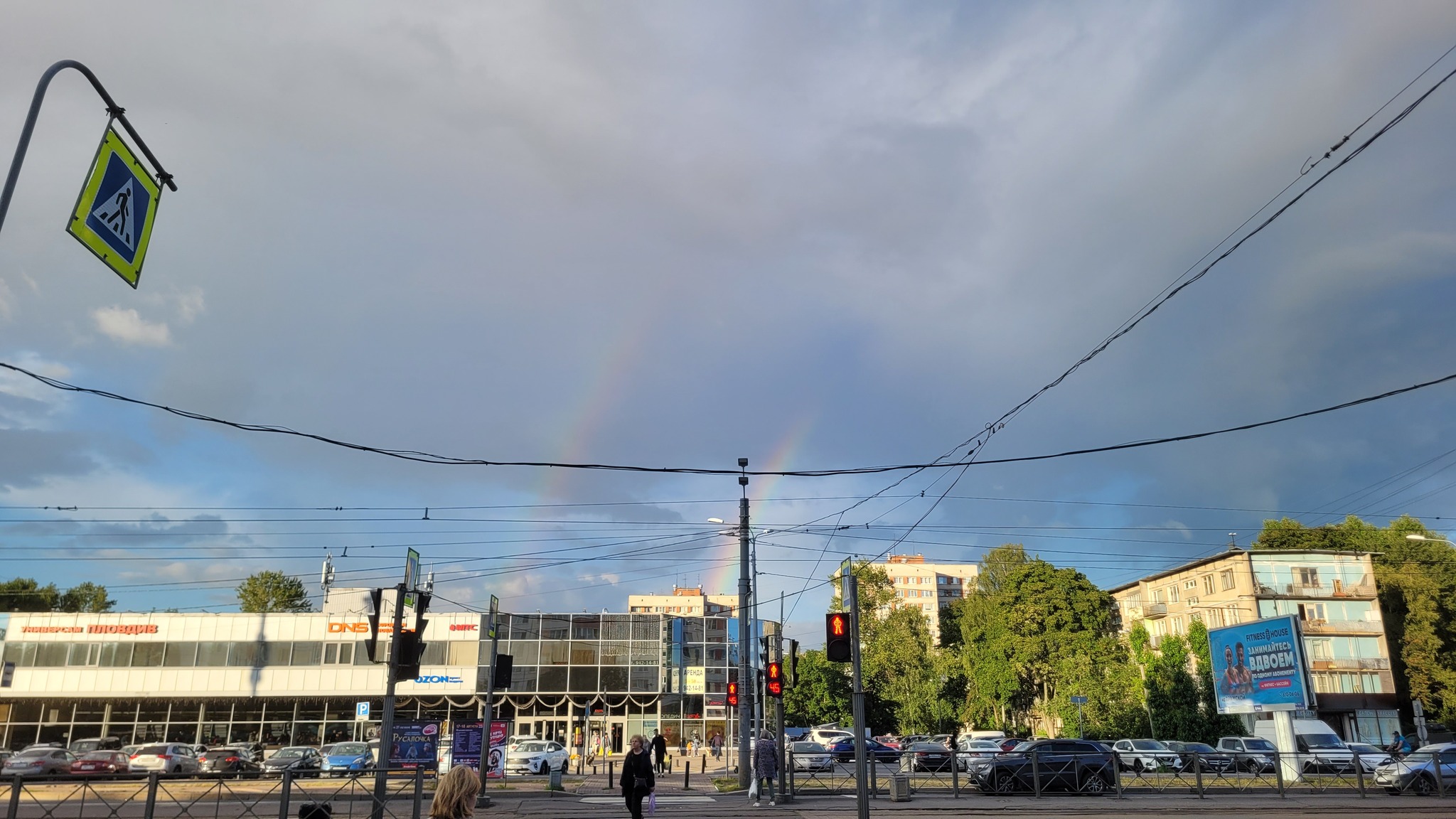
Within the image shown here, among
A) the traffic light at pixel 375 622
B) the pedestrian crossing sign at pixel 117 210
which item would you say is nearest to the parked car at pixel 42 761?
the traffic light at pixel 375 622

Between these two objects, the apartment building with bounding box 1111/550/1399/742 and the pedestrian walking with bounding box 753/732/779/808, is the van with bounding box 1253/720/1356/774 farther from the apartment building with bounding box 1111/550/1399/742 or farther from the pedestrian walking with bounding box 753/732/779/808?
the apartment building with bounding box 1111/550/1399/742

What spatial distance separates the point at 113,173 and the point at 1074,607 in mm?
57164

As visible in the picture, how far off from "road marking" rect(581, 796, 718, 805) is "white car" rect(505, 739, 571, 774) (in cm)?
1188

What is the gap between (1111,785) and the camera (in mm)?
27062

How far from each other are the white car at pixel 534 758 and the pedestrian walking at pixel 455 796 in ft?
110

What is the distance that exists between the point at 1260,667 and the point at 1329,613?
108ft

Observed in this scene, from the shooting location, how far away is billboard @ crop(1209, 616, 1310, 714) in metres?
29.5

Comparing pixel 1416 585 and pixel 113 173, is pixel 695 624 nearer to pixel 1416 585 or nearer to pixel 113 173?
pixel 1416 585

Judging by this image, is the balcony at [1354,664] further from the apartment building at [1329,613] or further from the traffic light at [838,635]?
the traffic light at [838,635]

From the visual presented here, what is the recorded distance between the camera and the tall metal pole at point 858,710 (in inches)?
481

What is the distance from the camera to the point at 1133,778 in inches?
1299

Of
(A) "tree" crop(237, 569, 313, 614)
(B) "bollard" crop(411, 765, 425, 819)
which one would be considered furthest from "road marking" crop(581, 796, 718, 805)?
(A) "tree" crop(237, 569, 313, 614)

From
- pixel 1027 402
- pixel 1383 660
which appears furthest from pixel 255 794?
pixel 1383 660

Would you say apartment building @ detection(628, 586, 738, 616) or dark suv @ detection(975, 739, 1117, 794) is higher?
apartment building @ detection(628, 586, 738, 616)
